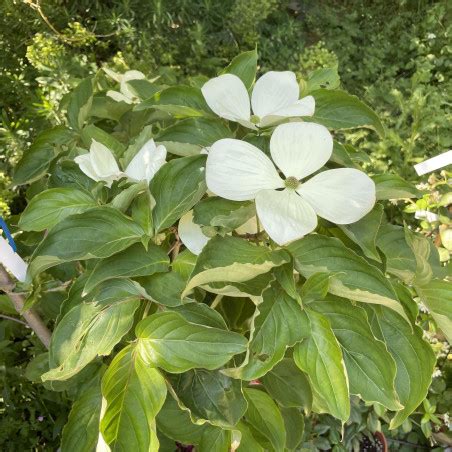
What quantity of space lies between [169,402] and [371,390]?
0.92 ft

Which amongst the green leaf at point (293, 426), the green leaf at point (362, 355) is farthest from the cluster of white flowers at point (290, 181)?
the green leaf at point (293, 426)

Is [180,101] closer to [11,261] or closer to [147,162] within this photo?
[147,162]

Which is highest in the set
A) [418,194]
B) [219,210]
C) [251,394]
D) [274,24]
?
[219,210]

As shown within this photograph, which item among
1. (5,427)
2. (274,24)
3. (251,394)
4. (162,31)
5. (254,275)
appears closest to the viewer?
(254,275)

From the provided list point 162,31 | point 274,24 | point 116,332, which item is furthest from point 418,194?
point 274,24

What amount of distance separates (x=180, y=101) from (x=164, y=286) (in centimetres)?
26

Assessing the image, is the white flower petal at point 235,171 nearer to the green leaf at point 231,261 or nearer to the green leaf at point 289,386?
the green leaf at point 231,261

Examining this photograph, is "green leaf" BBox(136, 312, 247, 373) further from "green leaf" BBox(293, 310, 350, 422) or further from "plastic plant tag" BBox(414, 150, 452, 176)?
"plastic plant tag" BBox(414, 150, 452, 176)

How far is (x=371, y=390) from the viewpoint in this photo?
572 millimetres

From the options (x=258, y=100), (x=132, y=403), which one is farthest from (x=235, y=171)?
(x=132, y=403)

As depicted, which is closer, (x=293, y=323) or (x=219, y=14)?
(x=293, y=323)

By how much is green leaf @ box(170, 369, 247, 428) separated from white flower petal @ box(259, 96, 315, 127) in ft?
0.97

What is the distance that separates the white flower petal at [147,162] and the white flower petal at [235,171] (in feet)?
0.36

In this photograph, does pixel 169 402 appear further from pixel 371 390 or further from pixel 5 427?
pixel 5 427
